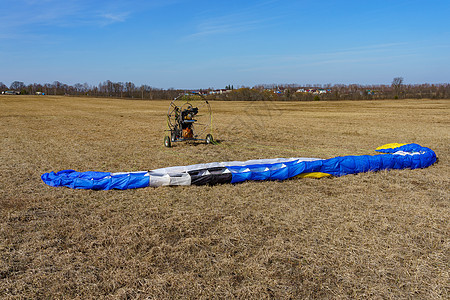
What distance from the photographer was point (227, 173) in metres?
7.53

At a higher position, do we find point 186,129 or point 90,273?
point 186,129

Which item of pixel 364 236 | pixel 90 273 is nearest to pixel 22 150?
pixel 90 273

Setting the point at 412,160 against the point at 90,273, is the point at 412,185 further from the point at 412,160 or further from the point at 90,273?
the point at 90,273

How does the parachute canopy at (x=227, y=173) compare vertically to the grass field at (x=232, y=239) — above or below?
above

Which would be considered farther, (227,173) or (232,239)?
(227,173)

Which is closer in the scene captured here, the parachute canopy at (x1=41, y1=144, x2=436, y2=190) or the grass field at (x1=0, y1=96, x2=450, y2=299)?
the grass field at (x1=0, y1=96, x2=450, y2=299)

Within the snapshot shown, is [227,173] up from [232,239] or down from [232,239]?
up

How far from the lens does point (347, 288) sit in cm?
377

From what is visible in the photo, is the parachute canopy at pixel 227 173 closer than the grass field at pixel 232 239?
No

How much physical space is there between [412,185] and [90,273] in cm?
736

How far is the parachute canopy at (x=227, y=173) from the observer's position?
7121 mm

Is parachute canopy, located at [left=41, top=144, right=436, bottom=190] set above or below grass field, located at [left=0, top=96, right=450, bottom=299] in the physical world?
above

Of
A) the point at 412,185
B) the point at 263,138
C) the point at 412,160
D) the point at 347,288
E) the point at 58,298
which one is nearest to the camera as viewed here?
the point at 58,298

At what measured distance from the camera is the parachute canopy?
7.12 metres
